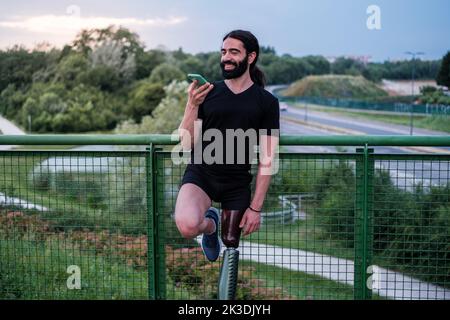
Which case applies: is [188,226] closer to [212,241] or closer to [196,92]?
[212,241]

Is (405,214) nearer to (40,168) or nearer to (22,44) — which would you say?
(40,168)

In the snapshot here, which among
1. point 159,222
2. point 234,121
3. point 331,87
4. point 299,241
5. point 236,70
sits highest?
point 331,87

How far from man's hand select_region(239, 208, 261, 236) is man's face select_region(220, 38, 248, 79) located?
906mm

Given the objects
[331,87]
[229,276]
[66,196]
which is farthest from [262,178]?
[331,87]

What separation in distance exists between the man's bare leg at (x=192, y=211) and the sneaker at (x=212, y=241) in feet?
0.20

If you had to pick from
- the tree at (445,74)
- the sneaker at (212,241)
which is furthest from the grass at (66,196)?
the tree at (445,74)

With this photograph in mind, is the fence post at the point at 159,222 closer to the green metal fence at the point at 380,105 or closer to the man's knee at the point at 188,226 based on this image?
the man's knee at the point at 188,226

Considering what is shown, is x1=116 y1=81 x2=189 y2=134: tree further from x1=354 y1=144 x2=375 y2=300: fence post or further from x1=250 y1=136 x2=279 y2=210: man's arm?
x1=250 y1=136 x2=279 y2=210: man's arm

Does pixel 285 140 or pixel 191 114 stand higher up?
pixel 191 114

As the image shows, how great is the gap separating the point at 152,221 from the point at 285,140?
1149 mm

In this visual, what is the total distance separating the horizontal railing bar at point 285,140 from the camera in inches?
159

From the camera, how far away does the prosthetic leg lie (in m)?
3.86

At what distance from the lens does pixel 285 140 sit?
4062 millimetres

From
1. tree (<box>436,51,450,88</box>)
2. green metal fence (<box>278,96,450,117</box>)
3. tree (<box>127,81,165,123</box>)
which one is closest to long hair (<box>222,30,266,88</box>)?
green metal fence (<box>278,96,450,117</box>)
